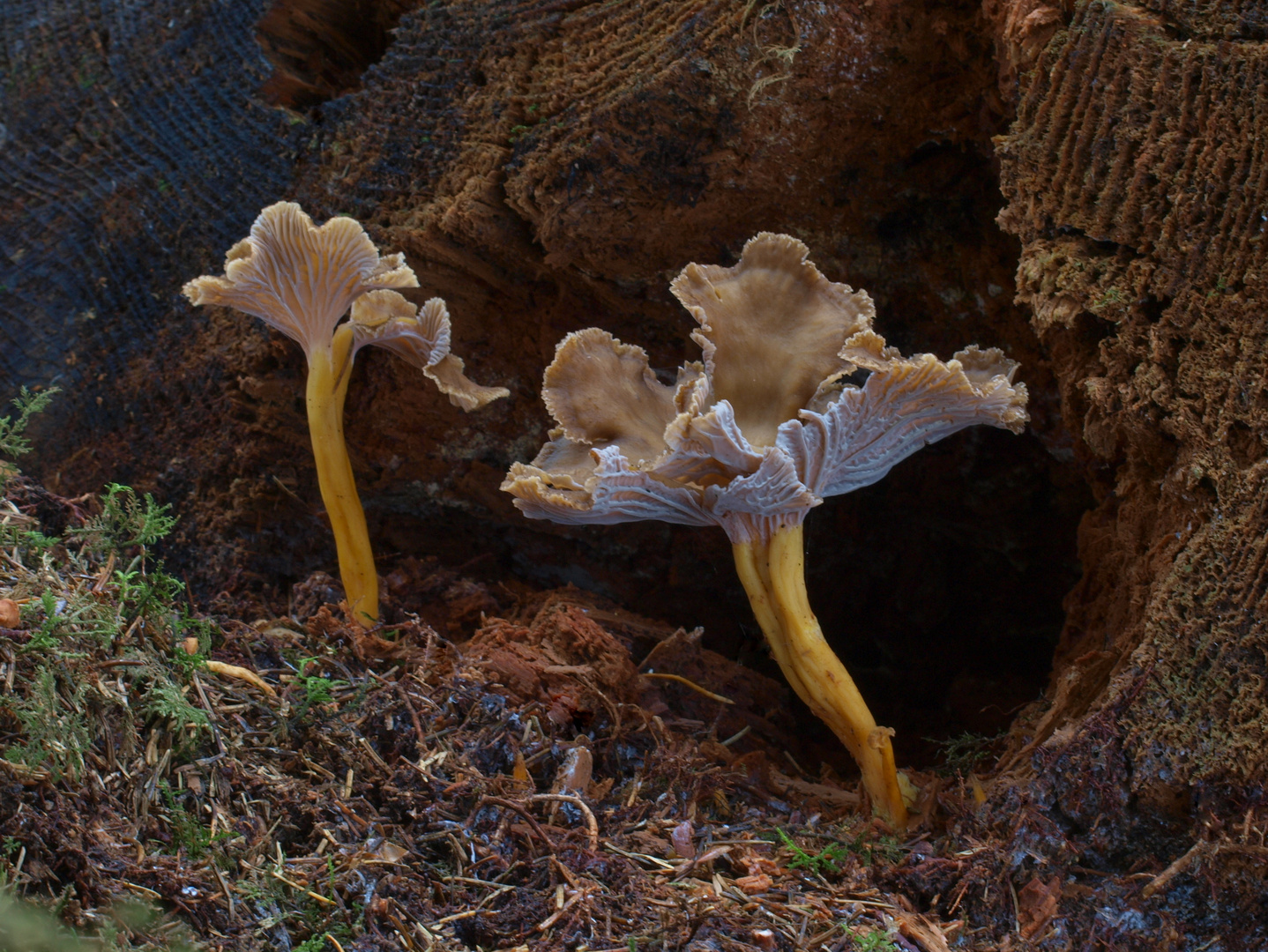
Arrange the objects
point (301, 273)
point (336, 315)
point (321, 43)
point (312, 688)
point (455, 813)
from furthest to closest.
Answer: point (321, 43) → point (336, 315) → point (301, 273) → point (312, 688) → point (455, 813)

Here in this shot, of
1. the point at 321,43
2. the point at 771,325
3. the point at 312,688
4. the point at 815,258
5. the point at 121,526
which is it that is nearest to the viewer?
the point at 312,688

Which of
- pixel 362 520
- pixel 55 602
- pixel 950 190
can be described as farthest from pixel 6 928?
pixel 950 190

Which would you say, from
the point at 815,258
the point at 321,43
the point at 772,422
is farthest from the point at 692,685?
the point at 321,43

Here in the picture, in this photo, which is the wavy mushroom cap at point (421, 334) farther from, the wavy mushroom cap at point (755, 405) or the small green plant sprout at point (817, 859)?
the small green plant sprout at point (817, 859)

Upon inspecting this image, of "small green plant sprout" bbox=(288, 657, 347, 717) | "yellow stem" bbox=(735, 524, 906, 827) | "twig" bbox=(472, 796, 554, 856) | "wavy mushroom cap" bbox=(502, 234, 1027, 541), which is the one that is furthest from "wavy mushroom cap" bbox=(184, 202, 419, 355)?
"twig" bbox=(472, 796, 554, 856)

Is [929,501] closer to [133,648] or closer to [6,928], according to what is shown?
[133,648]

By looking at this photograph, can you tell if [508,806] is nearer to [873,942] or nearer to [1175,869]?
[873,942]

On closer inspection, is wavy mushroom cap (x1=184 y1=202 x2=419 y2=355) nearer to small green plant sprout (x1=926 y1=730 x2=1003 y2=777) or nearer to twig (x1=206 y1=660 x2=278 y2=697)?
twig (x1=206 y1=660 x2=278 y2=697)
